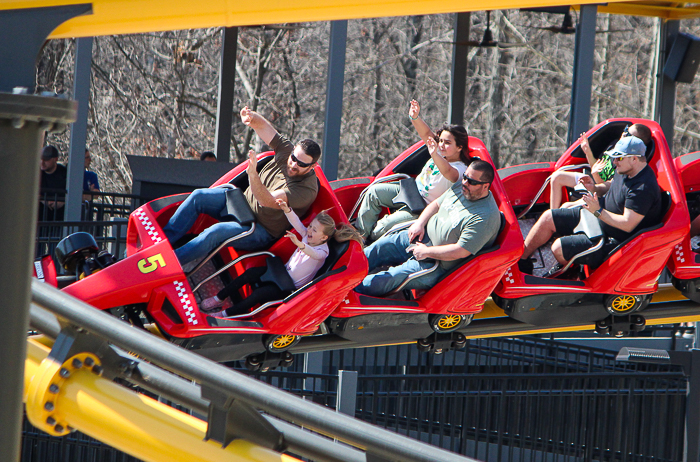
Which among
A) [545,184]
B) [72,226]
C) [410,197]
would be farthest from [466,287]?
[72,226]

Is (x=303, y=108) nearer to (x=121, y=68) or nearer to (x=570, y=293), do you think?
(x=121, y=68)

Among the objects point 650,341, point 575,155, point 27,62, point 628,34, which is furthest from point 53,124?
point 628,34

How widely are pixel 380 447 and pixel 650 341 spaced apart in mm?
6832

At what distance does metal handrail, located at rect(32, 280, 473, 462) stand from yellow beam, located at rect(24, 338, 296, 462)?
20cm

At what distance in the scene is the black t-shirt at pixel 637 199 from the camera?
15.0ft

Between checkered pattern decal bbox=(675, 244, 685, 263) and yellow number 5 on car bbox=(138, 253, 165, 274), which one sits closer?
yellow number 5 on car bbox=(138, 253, 165, 274)

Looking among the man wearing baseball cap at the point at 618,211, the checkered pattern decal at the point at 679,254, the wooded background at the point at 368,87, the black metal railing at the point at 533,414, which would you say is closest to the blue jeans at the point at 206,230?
the black metal railing at the point at 533,414

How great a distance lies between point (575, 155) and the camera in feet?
17.6

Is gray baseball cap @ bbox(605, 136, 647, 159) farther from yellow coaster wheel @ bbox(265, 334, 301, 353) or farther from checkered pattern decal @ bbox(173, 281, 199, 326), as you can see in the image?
checkered pattern decal @ bbox(173, 281, 199, 326)

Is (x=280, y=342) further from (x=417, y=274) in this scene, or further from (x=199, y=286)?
(x=417, y=274)

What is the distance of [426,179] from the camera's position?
4.83 m

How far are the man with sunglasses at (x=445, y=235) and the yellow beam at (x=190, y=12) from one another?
231cm

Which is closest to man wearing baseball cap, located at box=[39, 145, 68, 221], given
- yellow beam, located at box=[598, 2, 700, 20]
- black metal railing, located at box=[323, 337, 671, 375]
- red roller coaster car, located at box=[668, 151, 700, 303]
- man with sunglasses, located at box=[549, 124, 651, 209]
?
black metal railing, located at box=[323, 337, 671, 375]

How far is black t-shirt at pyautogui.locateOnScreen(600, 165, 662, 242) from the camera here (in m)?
4.57
